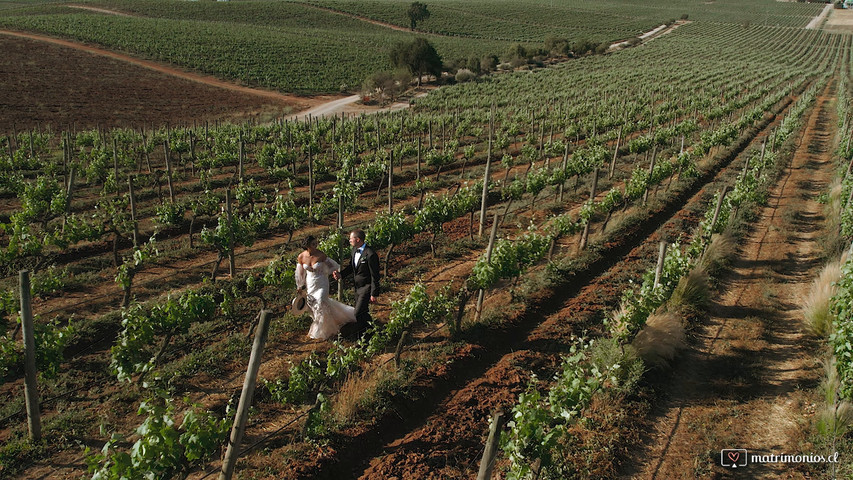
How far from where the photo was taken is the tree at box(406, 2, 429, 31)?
93750 mm

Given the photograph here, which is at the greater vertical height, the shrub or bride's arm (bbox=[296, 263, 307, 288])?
the shrub

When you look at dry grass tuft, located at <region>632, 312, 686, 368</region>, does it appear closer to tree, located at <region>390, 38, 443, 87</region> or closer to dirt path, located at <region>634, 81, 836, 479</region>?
dirt path, located at <region>634, 81, 836, 479</region>

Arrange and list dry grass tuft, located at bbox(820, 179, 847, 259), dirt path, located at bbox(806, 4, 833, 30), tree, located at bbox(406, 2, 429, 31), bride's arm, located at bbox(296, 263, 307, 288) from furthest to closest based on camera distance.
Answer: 1. dirt path, located at bbox(806, 4, 833, 30)
2. tree, located at bbox(406, 2, 429, 31)
3. dry grass tuft, located at bbox(820, 179, 847, 259)
4. bride's arm, located at bbox(296, 263, 307, 288)

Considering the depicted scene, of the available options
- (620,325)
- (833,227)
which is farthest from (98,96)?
(833,227)

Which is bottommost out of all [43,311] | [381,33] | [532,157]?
[43,311]

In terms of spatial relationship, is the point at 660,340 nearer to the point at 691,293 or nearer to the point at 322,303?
the point at 691,293

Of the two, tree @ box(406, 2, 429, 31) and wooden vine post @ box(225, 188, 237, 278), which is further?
tree @ box(406, 2, 429, 31)

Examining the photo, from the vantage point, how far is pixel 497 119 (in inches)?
1205

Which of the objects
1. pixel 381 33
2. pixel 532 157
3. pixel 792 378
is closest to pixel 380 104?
pixel 532 157

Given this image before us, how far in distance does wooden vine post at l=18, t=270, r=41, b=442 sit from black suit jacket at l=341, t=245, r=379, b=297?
368 cm

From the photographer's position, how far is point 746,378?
736 cm

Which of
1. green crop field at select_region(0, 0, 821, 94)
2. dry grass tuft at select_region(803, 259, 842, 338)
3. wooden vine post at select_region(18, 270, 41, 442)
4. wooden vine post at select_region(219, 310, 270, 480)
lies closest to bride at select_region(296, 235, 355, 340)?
wooden vine post at select_region(219, 310, 270, 480)

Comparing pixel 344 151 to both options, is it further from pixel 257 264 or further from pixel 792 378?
pixel 792 378

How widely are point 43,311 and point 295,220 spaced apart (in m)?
4.77
